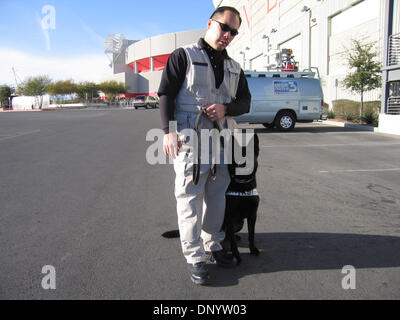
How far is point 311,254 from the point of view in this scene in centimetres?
311

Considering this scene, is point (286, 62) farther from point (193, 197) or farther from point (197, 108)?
point (193, 197)

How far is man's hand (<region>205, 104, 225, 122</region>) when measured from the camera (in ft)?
8.57

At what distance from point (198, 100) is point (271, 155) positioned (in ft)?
20.6

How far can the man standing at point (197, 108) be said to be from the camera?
264 cm

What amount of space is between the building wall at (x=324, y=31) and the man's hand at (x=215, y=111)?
18.0 metres

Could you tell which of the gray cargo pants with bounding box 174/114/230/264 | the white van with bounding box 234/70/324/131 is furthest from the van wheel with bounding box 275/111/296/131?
the gray cargo pants with bounding box 174/114/230/264

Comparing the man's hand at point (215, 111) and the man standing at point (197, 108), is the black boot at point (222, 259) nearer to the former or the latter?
the man standing at point (197, 108)

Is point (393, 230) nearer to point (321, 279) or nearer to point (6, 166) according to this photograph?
point (321, 279)

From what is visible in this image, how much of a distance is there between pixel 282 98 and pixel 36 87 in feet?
207

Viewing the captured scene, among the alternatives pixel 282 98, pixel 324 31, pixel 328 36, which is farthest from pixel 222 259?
pixel 324 31

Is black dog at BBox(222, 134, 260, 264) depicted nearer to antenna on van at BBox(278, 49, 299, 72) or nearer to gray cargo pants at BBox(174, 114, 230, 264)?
gray cargo pants at BBox(174, 114, 230, 264)

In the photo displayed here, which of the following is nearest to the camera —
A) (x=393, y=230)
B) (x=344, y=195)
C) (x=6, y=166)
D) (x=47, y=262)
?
(x=47, y=262)

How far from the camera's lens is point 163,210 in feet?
14.5
